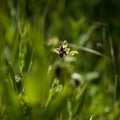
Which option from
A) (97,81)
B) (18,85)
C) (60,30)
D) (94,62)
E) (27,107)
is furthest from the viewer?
(60,30)

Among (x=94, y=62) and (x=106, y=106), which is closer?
(x=106, y=106)

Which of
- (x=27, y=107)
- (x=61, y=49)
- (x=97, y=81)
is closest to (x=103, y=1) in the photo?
(x=97, y=81)

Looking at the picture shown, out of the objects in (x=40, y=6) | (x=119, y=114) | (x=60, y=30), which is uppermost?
(x=40, y=6)

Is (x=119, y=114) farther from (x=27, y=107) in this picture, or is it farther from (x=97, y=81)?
(x=27, y=107)

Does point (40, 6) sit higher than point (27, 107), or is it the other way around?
point (40, 6)

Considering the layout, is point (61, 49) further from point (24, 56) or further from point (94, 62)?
point (94, 62)

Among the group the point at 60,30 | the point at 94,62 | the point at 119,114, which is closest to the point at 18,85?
the point at 119,114

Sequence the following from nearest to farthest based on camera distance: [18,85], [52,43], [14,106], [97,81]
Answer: [14,106], [18,85], [52,43], [97,81]
